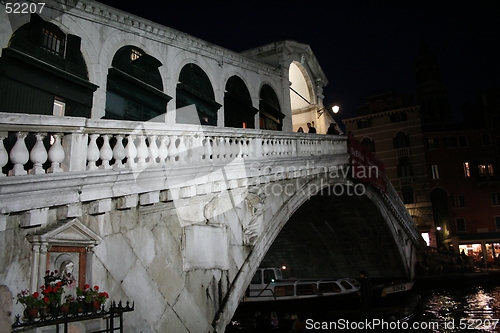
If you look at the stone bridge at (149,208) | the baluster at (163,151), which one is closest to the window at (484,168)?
the stone bridge at (149,208)

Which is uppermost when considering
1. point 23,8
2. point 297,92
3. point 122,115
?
point 297,92

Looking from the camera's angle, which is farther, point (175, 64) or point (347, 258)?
point (347, 258)

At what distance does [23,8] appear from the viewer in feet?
24.6

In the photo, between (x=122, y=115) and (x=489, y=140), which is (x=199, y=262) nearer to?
(x=122, y=115)

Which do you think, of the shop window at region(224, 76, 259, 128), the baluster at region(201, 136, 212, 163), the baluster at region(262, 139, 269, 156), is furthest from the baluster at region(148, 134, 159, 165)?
the shop window at region(224, 76, 259, 128)

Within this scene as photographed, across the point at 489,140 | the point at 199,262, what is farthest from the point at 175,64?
the point at 489,140

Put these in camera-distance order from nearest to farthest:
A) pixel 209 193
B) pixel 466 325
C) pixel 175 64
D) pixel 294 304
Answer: pixel 209 193
pixel 175 64
pixel 466 325
pixel 294 304

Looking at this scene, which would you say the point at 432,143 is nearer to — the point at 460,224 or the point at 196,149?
the point at 460,224

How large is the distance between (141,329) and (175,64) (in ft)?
25.0

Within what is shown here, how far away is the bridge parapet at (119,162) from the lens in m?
4.25

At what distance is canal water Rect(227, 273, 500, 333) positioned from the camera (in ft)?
37.3

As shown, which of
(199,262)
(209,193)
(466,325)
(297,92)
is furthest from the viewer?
(297,92)

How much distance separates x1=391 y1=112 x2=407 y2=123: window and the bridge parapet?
27914mm

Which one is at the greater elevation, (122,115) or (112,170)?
(122,115)
